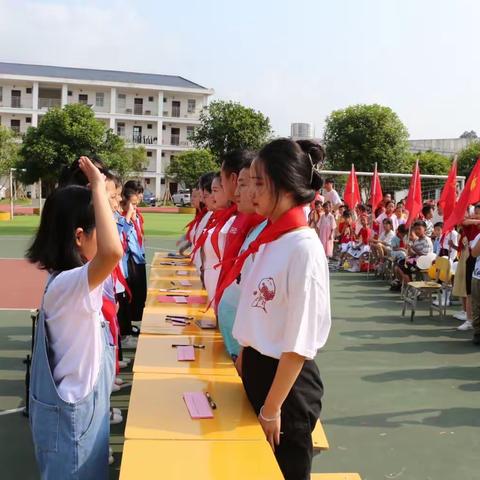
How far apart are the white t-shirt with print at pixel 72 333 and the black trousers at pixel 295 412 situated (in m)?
0.59

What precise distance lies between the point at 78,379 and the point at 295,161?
108cm

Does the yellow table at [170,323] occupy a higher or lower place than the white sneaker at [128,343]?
higher

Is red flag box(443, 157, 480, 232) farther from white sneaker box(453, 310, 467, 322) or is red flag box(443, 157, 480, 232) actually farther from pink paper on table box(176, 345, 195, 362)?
pink paper on table box(176, 345, 195, 362)

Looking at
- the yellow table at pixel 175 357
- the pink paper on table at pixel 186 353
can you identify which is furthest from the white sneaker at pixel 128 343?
the pink paper on table at pixel 186 353

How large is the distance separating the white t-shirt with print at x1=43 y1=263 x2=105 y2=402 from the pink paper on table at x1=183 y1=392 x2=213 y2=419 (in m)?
0.41

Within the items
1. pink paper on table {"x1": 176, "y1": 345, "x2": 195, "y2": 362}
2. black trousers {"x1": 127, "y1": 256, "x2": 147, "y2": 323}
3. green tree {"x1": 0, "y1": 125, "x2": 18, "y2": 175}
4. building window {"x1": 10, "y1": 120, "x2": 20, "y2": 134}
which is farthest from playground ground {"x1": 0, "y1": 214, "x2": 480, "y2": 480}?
building window {"x1": 10, "y1": 120, "x2": 20, "y2": 134}

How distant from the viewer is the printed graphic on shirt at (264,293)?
6.77 ft

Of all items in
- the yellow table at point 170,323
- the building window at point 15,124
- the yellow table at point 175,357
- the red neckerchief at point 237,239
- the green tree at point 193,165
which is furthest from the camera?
the building window at point 15,124

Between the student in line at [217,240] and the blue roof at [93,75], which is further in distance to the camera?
the blue roof at [93,75]

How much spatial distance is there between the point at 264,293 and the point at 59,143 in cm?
1998

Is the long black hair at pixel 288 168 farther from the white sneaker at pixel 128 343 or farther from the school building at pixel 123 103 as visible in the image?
the school building at pixel 123 103

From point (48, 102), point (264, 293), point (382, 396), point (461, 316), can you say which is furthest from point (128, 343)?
point (48, 102)

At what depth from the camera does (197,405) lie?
2326 mm

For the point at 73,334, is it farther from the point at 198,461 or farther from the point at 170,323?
the point at 170,323
